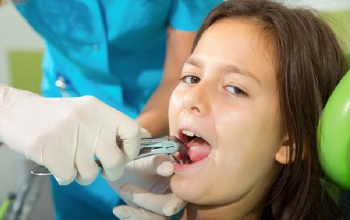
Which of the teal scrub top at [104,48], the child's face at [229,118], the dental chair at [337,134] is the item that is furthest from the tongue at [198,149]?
the teal scrub top at [104,48]

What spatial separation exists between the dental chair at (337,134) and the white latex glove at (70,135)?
1.46ft

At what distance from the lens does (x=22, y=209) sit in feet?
3.97

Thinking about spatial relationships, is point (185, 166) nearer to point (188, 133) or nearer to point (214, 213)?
point (188, 133)

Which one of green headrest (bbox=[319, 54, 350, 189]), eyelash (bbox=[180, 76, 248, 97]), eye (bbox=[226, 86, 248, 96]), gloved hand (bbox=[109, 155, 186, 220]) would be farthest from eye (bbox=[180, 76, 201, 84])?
green headrest (bbox=[319, 54, 350, 189])

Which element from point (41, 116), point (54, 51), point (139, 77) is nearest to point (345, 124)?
point (41, 116)

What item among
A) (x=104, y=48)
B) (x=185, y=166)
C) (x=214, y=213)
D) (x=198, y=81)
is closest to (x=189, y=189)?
(x=185, y=166)

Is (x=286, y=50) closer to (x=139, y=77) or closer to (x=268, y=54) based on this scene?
(x=268, y=54)

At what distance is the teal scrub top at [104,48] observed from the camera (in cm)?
146

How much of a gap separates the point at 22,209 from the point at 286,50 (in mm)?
794

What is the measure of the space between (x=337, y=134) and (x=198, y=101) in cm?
33

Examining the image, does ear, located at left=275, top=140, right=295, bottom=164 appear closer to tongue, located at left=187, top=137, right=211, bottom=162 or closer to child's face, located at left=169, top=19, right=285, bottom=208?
child's face, located at left=169, top=19, right=285, bottom=208

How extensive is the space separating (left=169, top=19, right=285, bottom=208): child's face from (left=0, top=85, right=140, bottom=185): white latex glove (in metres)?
0.16

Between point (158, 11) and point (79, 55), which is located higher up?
point (158, 11)

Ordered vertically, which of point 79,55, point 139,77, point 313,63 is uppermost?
point 313,63
